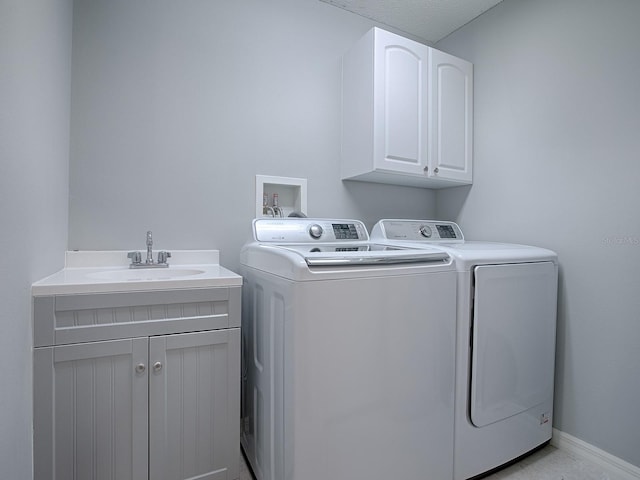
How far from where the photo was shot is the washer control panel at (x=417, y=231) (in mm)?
2016

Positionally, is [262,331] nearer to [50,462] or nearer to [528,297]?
[50,462]

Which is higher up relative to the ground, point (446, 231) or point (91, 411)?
point (446, 231)

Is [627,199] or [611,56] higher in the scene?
[611,56]

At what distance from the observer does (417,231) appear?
Result: 210cm

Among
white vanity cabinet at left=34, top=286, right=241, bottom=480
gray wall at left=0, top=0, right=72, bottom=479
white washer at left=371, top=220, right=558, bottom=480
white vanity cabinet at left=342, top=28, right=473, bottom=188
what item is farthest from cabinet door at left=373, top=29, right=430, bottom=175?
gray wall at left=0, top=0, right=72, bottom=479

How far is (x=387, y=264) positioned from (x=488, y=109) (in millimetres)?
1626

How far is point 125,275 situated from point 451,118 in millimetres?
2136

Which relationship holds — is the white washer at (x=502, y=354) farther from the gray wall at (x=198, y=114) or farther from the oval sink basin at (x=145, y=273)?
the oval sink basin at (x=145, y=273)

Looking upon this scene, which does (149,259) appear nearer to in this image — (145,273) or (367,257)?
(145,273)

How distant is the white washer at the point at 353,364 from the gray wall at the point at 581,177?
86 centimetres

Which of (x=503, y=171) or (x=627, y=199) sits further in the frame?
(x=503, y=171)

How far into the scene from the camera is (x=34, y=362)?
105 cm

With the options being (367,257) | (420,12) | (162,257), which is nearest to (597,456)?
(367,257)

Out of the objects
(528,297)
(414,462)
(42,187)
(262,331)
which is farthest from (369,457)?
(42,187)
